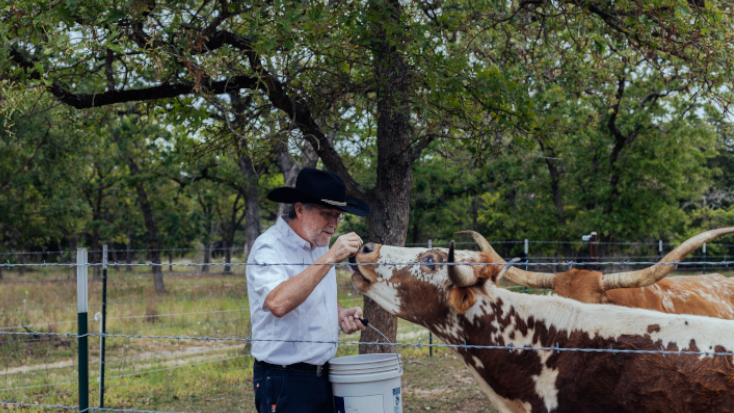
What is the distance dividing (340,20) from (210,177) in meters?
13.4

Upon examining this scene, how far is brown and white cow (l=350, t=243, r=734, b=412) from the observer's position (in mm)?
2578

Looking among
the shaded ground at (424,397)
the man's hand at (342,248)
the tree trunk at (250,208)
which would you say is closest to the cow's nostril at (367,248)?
the man's hand at (342,248)

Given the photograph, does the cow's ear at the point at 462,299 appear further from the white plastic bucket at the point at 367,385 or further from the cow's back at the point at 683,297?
the cow's back at the point at 683,297

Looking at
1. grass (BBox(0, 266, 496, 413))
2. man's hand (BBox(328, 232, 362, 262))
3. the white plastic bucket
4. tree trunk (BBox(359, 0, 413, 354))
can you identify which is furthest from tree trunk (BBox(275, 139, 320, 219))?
the white plastic bucket

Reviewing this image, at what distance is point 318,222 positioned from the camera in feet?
10.4

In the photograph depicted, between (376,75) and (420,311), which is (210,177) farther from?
(420,311)

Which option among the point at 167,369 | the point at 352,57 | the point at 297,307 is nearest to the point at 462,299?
the point at 297,307

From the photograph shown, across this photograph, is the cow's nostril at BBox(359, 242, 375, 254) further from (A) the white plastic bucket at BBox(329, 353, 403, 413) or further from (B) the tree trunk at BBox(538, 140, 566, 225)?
(B) the tree trunk at BBox(538, 140, 566, 225)

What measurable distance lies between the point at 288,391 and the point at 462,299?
1.03 m

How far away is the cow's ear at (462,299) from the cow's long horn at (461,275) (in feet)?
0.14

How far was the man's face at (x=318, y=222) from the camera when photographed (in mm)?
3125

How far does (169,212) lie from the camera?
2570 centimetres

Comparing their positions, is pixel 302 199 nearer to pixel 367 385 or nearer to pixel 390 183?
pixel 367 385

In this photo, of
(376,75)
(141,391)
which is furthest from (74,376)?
(376,75)
